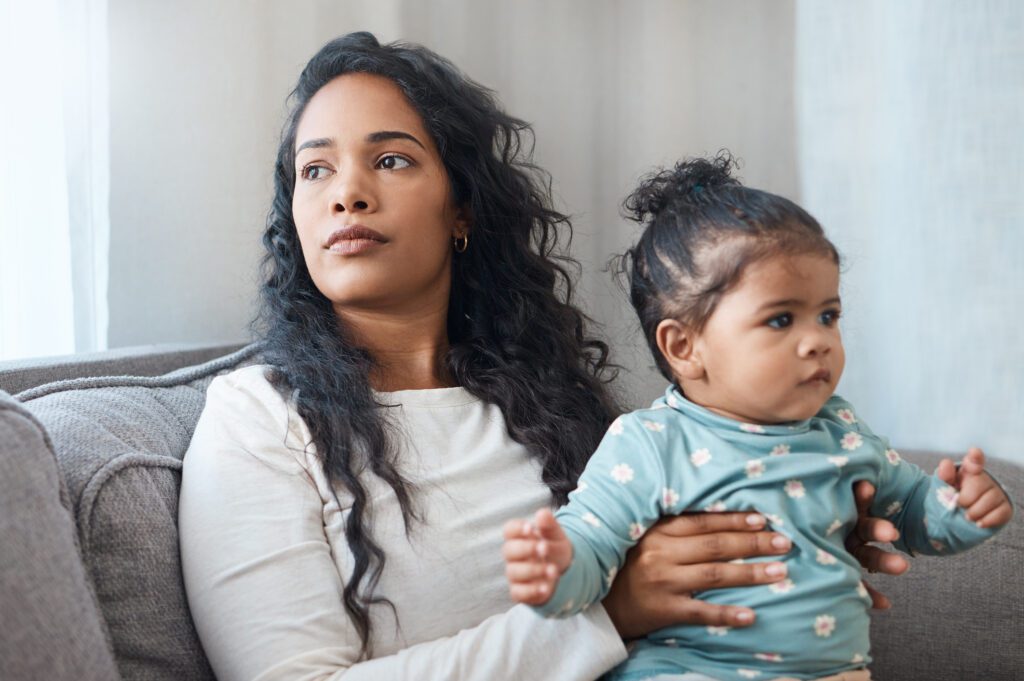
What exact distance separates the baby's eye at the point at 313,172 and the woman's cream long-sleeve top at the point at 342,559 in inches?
10.5

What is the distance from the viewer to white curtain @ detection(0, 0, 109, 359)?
156cm

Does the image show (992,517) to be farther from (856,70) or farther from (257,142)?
(257,142)

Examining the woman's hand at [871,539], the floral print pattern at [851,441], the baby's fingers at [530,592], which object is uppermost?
the floral print pattern at [851,441]

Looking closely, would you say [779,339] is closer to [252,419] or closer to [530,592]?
[530,592]

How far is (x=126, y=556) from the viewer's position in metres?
1.02

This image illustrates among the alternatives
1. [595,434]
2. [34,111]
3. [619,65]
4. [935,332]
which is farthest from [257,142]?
[935,332]

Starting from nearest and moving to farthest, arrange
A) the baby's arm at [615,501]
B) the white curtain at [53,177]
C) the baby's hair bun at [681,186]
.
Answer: the baby's arm at [615,501], the baby's hair bun at [681,186], the white curtain at [53,177]

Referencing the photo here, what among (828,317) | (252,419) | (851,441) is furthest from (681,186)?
(252,419)

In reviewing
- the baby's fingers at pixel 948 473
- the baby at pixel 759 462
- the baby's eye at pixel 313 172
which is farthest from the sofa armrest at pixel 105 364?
the baby's fingers at pixel 948 473

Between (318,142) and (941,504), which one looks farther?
(318,142)

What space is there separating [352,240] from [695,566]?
0.57 metres

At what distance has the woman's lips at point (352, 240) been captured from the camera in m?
1.27

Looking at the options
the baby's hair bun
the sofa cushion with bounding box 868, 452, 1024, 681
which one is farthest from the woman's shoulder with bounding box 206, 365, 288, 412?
the sofa cushion with bounding box 868, 452, 1024, 681

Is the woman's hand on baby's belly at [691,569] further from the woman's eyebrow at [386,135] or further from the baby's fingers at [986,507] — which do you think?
the woman's eyebrow at [386,135]
